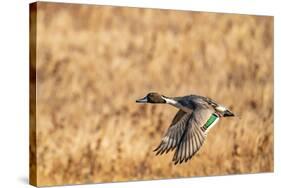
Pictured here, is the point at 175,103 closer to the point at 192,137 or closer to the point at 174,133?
the point at 174,133

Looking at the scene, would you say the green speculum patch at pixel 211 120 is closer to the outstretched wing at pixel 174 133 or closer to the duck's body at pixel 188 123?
the duck's body at pixel 188 123

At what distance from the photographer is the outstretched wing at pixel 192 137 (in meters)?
7.77

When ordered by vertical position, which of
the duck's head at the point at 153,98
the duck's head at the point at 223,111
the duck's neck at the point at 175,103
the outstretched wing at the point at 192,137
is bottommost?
the outstretched wing at the point at 192,137

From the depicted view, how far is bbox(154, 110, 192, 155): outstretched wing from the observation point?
25.1 feet

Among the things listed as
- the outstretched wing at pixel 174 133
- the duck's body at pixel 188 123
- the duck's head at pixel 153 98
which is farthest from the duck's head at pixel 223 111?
the duck's head at pixel 153 98

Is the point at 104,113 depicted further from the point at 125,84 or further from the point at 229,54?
the point at 229,54

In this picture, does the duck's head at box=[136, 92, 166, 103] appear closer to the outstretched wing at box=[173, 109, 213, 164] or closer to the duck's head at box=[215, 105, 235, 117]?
the outstretched wing at box=[173, 109, 213, 164]

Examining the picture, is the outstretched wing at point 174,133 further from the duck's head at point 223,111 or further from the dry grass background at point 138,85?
the duck's head at point 223,111

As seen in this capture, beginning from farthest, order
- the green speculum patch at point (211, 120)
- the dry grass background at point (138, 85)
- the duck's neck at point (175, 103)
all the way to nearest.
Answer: the green speculum patch at point (211, 120)
the duck's neck at point (175, 103)
the dry grass background at point (138, 85)

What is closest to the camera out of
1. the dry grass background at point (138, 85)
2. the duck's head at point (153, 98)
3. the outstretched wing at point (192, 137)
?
the dry grass background at point (138, 85)

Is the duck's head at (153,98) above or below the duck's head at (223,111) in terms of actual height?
above

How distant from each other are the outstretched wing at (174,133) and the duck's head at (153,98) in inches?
9.0

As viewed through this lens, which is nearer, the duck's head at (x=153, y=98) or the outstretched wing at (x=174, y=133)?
the duck's head at (x=153, y=98)

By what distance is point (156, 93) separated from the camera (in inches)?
297
